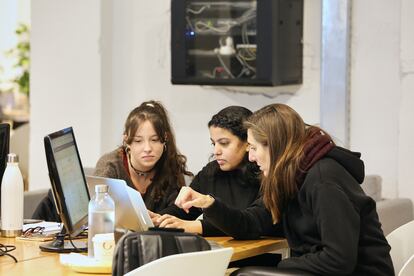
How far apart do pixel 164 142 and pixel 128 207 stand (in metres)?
0.78

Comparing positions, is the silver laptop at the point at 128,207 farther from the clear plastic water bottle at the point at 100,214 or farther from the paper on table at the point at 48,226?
the paper on table at the point at 48,226

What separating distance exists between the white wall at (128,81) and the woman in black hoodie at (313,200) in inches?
69.2

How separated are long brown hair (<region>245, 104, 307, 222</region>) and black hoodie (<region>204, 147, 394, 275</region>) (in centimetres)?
6

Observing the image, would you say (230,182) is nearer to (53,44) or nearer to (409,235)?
(409,235)

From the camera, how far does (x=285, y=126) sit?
328cm

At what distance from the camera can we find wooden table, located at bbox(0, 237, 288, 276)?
2.96 metres

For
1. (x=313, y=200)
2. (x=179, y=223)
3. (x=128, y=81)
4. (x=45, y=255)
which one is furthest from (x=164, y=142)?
(x=128, y=81)

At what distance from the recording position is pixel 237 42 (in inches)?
206

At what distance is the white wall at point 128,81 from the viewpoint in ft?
16.4

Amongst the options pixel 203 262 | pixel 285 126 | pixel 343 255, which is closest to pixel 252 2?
pixel 285 126

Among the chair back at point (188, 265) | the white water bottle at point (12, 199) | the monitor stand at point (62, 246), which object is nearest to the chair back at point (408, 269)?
the chair back at point (188, 265)

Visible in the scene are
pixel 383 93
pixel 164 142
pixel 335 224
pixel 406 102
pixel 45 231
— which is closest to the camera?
pixel 335 224

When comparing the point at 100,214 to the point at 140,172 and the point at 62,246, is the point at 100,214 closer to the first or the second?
the point at 62,246

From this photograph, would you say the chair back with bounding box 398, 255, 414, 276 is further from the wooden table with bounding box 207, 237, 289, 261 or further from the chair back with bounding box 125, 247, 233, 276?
the chair back with bounding box 125, 247, 233, 276
